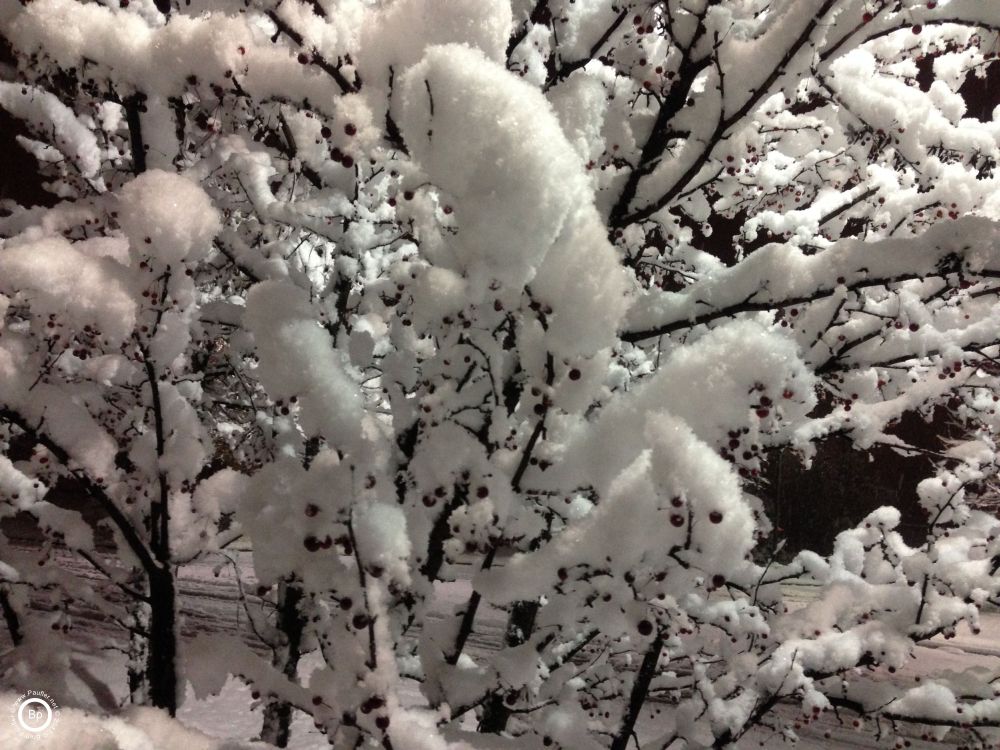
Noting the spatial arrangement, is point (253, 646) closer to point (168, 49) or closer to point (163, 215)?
point (163, 215)

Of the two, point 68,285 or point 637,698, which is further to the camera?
point 637,698

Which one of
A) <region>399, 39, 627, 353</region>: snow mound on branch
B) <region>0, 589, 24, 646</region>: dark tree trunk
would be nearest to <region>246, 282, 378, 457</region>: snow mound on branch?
<region>399, 39, 627, 353</region>: snow mound on branch

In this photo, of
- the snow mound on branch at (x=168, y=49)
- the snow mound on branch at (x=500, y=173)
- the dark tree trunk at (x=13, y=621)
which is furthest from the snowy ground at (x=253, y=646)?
the snow mound on branch at (x=500, y=173)

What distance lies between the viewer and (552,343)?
1.60 metres

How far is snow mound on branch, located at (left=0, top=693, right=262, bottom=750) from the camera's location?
1165 mm

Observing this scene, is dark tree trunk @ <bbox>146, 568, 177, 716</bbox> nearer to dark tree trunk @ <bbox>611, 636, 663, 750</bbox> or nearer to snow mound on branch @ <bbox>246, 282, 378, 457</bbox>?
snow mound on branch @ <bbox>246, 282, 378, 457</bbox>

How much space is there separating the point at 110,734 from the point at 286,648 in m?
3.48

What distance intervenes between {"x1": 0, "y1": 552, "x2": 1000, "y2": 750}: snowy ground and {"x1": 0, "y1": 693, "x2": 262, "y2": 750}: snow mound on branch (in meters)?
2.07

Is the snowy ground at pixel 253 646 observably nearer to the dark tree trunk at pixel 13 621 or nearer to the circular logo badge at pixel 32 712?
the dark tree trunk at pixel 13 621

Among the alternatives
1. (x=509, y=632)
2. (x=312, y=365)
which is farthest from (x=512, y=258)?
(x=509, y=632)

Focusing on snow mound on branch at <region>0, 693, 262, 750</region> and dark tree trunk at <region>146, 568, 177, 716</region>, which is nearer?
snow mound on branch at <region>0, 693, 262, 750</region>

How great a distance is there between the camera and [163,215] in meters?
1.99

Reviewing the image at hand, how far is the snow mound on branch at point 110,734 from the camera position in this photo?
117 centimetres

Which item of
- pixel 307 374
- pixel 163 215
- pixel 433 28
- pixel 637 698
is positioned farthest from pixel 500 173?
pixel 637 698
